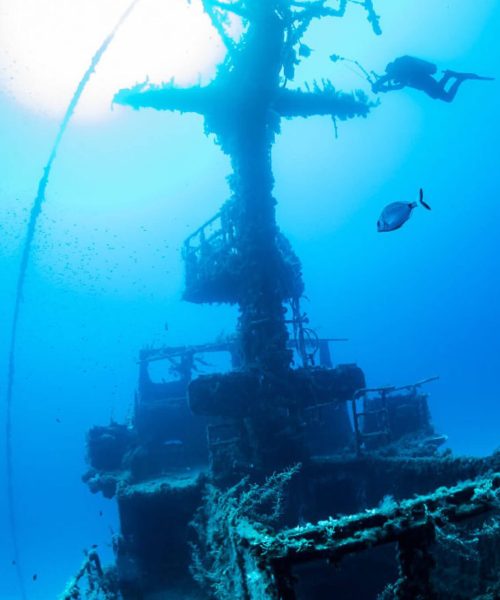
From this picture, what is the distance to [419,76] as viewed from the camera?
553 inches

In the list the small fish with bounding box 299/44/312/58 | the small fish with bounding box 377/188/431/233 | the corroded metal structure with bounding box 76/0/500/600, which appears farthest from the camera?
the small fish with bounding box 299/44/312/58

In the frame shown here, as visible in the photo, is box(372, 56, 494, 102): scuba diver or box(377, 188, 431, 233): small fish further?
box(372, 56, 494, 102): scuba diver

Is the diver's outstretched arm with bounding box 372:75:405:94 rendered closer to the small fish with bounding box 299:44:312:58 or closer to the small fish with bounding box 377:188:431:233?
the small fish with bounding box 299:44:312:58

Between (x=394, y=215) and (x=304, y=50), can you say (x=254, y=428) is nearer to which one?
(x=394, y=215)

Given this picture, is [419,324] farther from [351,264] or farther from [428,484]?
[428,484]

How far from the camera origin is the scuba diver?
13.8 meters

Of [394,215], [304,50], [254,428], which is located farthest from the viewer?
[304,50]

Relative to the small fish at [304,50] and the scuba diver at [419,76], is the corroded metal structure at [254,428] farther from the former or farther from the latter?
the scuba diver at [419,76]

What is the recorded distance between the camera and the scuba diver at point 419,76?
45.2 feet

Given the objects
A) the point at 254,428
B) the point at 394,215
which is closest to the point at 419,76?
the point at 394,215

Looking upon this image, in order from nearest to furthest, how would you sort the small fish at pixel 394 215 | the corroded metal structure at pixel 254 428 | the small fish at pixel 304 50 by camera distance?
the small fish at pixel 394 215 → the corroded metal structure at pixel 254 428 → the small fish at pixel 304 50

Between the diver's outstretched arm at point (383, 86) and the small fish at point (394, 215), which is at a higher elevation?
the diver's outstretched arm at point (383, 86)

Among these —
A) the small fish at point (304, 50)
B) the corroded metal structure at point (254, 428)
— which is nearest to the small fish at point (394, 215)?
the corroded metal structure at point (254, 428)

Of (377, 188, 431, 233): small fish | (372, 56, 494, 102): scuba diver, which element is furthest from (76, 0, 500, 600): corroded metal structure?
(377, 188, 431, 233): small fish
